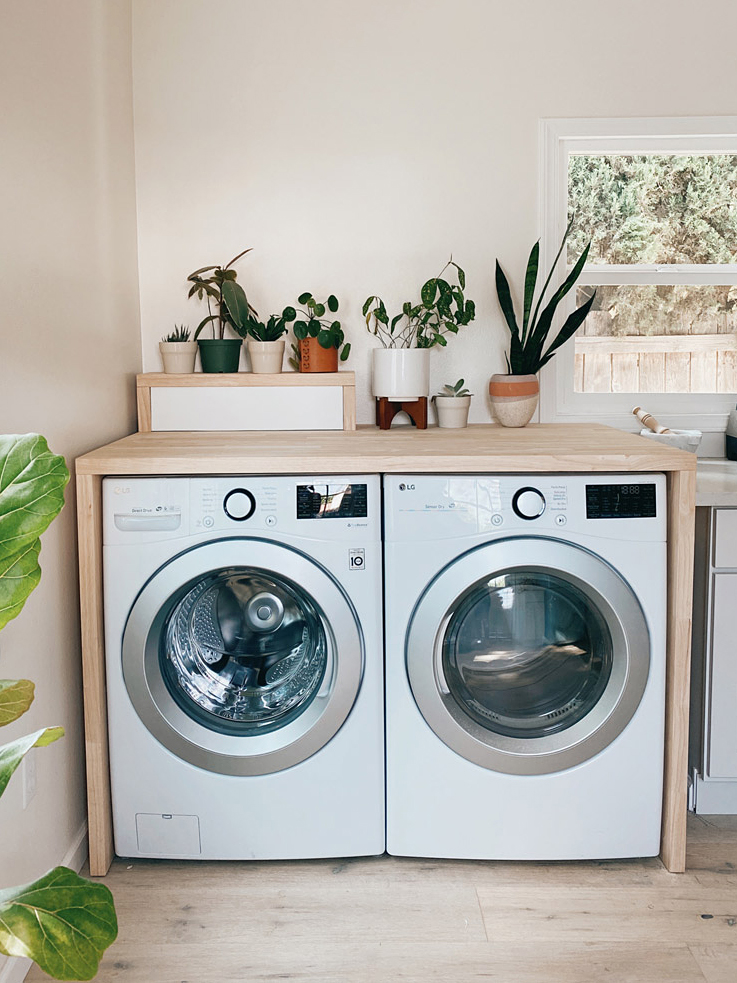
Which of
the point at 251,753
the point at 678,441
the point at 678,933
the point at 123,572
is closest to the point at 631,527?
the point at 678,441

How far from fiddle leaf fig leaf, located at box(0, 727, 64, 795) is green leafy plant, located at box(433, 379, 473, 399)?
1.78 metres

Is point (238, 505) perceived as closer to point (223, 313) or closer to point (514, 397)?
point (223, 313)

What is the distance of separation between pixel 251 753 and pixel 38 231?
1.23 metres

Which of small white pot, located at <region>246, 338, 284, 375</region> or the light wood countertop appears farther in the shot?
small white pot, located at <region>246, 338, 284, 375</region>

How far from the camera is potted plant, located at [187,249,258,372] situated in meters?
2.46

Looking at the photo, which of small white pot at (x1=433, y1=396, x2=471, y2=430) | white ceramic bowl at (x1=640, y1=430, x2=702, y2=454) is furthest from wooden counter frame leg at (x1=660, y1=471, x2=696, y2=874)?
small white pot at (x1=433, y1=396, x2=471, y2=430)

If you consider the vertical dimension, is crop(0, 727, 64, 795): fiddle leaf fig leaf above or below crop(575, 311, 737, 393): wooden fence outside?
below

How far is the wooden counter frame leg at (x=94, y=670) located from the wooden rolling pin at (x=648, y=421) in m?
1.64

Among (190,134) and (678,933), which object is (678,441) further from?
(190,134)

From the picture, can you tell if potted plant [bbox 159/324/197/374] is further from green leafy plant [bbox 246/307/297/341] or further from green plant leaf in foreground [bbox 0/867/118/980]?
green plant leaf in foreground [bbox 0/867/118/980]

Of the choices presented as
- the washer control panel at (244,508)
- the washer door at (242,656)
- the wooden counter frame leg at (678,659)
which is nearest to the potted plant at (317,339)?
the washer control panel at (244,508)

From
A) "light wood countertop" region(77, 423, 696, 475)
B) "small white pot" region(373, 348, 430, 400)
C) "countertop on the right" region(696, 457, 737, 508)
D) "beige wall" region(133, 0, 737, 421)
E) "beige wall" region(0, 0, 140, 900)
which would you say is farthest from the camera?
"beige wall" region(133, 0, 737, 421)

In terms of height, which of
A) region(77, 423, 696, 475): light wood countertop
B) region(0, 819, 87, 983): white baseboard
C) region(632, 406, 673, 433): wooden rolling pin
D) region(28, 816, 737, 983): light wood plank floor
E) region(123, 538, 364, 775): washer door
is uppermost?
region(632, 406, 673, 433): wooden rolling pin

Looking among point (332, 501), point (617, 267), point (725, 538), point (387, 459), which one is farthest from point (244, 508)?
point (617, 267)
